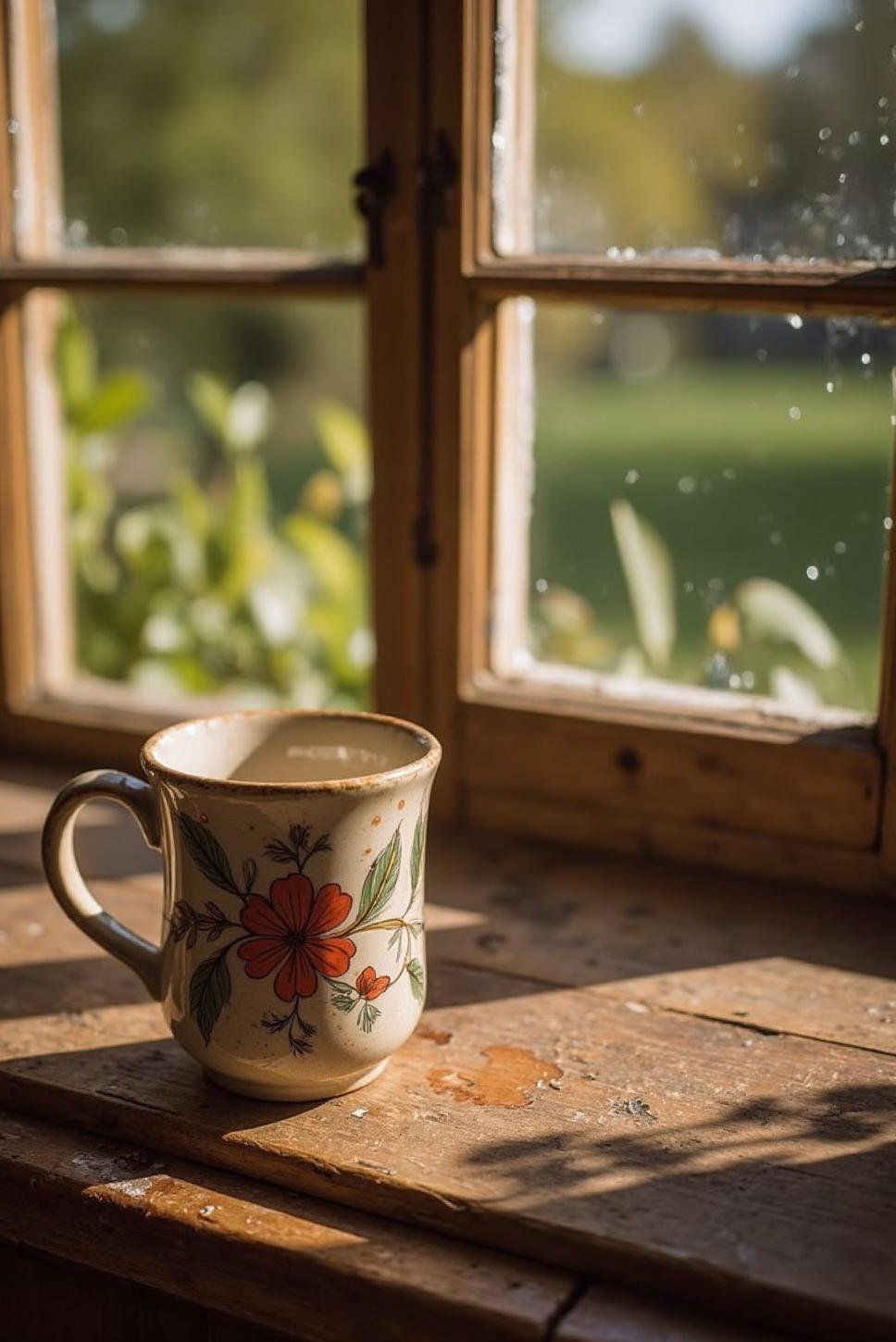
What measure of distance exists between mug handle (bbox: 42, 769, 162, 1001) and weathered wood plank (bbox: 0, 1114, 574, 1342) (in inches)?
3.8

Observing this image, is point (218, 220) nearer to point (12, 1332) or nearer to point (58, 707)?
point (58, 707)

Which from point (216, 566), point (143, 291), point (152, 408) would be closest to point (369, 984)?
point (143, 291)

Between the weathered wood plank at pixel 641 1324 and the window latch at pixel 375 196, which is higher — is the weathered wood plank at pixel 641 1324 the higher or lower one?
the lower one

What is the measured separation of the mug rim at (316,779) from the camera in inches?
26.0

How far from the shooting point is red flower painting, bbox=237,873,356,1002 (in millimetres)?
678

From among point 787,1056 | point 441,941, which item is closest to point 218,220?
point 441,941

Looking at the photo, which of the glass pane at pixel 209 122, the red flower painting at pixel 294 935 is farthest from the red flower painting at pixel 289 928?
the glass pane at pixel 209 122

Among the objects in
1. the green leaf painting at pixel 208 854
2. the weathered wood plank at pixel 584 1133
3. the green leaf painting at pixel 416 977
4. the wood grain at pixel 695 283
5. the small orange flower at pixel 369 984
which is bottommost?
the weathered wood plank at pixel 584 1133

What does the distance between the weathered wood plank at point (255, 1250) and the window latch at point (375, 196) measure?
644mm

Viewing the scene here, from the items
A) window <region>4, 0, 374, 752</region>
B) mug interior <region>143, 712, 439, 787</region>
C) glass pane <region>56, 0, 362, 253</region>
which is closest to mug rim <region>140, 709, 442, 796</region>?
mug interior <region>143, 712, 439, 787</region>

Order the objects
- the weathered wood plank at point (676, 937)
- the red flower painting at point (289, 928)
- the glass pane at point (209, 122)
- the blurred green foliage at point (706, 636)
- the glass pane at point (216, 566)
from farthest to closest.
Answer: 1. the glass pane at point (216, 566)
2. the glass pane at point (209, 122)
3. the blurred green foliage at point (706, 636)
4. the weathered wood plank at point (676, 937)
5. the red flower painting at point (289, 928)

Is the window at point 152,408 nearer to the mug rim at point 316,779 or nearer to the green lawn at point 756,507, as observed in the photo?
the green lawn at point 756,507

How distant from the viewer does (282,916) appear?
0.68 m

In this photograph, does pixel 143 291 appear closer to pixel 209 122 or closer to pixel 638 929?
pixel 638 929
